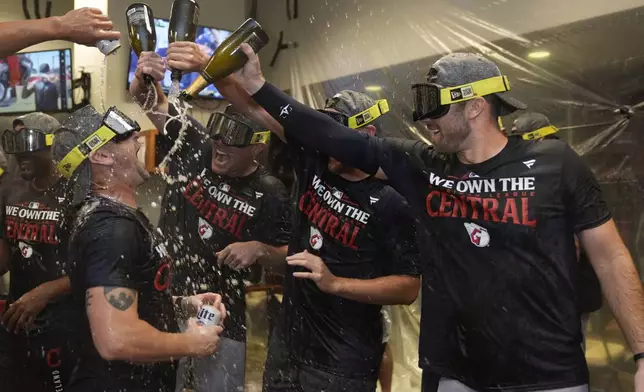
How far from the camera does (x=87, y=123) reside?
5.08ft

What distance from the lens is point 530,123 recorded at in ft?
9.08

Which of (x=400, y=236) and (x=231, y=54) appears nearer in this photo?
(x=231, y=54)

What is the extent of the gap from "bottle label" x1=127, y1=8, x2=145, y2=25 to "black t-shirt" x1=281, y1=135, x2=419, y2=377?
58 cm

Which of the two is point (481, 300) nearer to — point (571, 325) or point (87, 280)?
point (571, 325)

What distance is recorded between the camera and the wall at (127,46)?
224cm

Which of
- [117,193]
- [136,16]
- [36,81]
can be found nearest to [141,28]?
[136,16]

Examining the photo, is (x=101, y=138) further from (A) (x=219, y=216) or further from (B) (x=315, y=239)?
(A) (x=219, y=216)

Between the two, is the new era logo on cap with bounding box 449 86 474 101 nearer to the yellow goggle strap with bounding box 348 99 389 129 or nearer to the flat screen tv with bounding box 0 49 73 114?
the yellow goggle strap with bounding box 348 99 389 129

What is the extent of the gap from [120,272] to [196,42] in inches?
38.4

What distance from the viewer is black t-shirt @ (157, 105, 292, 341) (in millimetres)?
2350

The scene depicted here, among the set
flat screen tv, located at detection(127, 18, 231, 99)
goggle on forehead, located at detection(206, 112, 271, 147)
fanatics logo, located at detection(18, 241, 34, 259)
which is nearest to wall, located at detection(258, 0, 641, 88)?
flat screen tv, located at detection(127, 18, 231, 99)

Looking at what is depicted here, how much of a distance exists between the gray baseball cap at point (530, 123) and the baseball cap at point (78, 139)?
1923mm

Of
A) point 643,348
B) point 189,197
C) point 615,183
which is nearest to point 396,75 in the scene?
point 615,183

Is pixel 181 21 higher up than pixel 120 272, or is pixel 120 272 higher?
pixel 181 21
